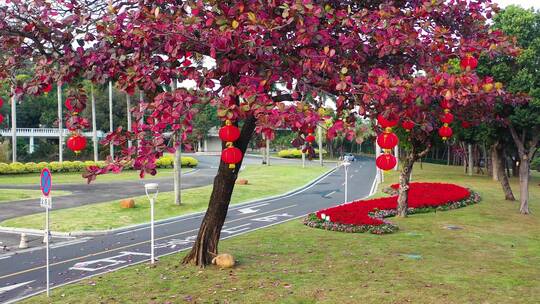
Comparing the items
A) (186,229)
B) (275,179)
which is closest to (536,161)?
(275,179)

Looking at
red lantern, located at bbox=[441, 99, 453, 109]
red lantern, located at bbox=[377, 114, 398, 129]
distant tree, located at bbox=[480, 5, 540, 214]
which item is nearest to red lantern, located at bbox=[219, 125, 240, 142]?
red lantern, located at bbox=[377, 114, 398, 129]

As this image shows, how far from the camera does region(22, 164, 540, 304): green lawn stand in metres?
10.2

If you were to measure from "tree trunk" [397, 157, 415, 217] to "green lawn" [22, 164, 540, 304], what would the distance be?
14.0ft

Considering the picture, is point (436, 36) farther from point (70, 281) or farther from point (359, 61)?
point (70, 281)

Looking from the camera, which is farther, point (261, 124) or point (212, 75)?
point (212, 75)

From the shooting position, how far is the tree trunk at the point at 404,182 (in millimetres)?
22562

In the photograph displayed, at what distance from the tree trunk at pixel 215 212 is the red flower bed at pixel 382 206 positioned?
7.79 meters

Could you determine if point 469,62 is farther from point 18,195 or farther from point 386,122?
point 18,195

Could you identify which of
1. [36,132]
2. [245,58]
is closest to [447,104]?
[245,58]

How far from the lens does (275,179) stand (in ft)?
146

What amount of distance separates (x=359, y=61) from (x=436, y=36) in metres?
1.44

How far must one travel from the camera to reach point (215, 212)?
12.5 meters

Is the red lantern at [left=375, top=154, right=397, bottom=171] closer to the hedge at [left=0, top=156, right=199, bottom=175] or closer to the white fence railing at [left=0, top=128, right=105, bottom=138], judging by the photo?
the hedge at [left=0, top=156, right=199, bottom=175]

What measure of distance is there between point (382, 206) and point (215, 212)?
14.0 metres
